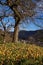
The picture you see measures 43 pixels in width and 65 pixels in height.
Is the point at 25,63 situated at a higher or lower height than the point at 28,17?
higher

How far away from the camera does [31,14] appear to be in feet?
67.4

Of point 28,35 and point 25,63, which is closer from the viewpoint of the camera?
point 25,63

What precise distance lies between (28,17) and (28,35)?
56.9ft

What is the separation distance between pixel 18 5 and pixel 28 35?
61.6ft

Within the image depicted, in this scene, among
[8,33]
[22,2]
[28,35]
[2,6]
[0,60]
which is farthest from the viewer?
[28,35]

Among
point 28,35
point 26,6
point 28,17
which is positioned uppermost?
point 26,6

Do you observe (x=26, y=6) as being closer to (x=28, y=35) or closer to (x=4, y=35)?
(x=4, y=35)

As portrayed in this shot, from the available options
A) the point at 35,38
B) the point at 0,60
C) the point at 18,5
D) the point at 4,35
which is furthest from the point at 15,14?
the point at 35,38

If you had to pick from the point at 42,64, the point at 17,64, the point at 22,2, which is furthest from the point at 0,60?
the point at 22,2

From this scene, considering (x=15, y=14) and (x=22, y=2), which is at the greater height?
(x=22, y=2)

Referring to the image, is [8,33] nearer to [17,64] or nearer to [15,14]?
[15,14]

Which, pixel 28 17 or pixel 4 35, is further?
pixel 4 35

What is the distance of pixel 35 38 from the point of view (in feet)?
117

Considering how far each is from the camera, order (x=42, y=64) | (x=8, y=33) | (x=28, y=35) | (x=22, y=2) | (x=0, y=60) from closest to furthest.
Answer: (x=42, y=64) → (x=0, y=60) → (x=22, y=2) → (x=8, y=33) → (x=28, y=35)
